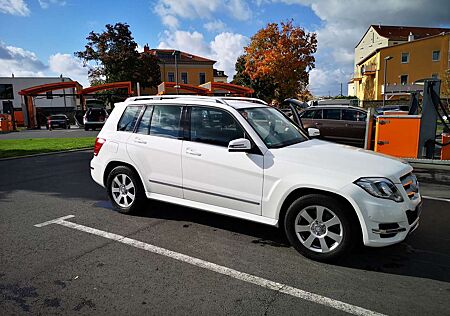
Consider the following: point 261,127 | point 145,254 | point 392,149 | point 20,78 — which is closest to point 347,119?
point 392,149

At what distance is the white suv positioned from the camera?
3.37 meters

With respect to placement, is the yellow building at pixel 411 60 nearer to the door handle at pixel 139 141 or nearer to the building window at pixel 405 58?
the building window at pixel 405 58

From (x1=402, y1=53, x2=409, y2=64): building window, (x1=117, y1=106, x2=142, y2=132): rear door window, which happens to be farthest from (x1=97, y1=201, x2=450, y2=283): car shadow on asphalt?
(x1=402, y1=53, x2=409, y2=64): building window

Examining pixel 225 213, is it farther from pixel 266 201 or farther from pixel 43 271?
pixel 43 271

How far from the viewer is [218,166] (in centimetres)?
406

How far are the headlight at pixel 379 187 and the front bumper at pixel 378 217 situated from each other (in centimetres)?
4

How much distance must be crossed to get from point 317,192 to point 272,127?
3.92 feet

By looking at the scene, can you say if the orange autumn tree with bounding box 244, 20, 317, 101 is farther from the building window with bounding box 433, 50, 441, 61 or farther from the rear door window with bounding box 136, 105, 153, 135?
the rear door window with bounding box 136, 105, 153, 135

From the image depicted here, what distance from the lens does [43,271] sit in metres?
3.38

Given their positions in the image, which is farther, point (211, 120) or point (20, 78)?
point (20, 78)

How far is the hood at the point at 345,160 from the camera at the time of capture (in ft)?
11.3

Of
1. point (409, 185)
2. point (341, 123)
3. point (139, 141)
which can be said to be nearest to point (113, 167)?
point (139, 141)

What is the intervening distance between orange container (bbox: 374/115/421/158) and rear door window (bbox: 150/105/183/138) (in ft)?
22.7

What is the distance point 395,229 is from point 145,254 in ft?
8.95
